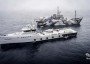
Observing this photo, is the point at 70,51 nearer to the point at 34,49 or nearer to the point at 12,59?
the point at 34,49

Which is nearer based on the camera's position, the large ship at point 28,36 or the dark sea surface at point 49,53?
the dark sea surface at point 49,53

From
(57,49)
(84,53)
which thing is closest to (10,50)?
(57,49)

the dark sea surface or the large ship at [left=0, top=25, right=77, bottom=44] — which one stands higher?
the large ship at [left=0, top=25, right=77, bottom=44]

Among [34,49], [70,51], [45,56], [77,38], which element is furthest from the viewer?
[77,38]

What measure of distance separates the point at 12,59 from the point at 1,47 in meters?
22.8

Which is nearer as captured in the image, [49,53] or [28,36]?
[49,53]

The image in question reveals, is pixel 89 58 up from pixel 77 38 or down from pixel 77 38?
down

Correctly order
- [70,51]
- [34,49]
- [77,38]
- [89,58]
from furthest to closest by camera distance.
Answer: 1. [77,38]
2. [34,49]
3. [70,51]
4. [89,58]

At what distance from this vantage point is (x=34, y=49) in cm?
9406

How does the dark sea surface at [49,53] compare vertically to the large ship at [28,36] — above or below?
below

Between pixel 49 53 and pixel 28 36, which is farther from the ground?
pixel 28 36

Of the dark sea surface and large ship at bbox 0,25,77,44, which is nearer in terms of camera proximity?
the dark sea surface

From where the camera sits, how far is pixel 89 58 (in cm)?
7650

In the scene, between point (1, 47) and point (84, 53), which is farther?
point (1, 47)
